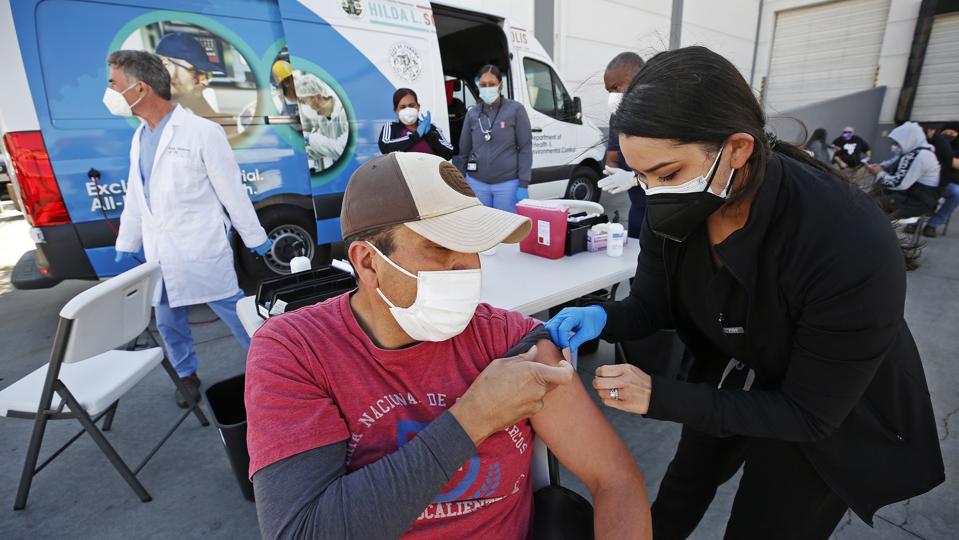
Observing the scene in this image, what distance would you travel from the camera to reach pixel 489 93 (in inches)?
160

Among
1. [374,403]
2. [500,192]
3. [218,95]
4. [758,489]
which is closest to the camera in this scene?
[374,403]

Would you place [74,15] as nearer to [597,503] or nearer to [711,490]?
[597,503]

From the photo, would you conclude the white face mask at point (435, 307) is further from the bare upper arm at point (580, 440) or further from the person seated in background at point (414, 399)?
the bare upper arm at point (580, 440)

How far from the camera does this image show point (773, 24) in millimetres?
13555

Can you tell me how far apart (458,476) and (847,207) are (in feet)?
3.22

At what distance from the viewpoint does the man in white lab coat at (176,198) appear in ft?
7.50

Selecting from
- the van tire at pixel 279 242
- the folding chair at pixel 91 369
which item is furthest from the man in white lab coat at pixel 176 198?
the van tire at pixel 279 242

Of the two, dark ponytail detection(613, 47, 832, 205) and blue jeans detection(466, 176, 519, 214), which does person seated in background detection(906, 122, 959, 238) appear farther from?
dark ponytail detection(613, 47, 832, 205)

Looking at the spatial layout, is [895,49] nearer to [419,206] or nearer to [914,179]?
[914,179]

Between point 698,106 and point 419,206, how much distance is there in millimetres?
621

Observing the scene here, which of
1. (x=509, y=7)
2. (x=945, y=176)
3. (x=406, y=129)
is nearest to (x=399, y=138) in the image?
(x=406, y=129)

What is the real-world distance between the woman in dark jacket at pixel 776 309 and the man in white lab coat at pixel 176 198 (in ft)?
6.78

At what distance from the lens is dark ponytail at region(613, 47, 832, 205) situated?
0.95 metres

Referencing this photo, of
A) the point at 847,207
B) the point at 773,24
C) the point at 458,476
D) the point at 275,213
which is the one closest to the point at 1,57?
the point at 275,213
